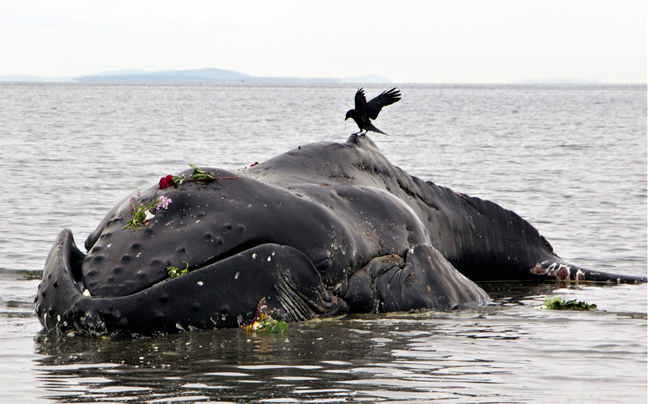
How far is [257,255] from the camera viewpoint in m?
6.90

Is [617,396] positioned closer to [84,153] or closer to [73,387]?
[73,387]

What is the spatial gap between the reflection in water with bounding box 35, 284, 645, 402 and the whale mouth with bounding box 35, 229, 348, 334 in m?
0.13

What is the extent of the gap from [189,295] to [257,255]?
0.65m

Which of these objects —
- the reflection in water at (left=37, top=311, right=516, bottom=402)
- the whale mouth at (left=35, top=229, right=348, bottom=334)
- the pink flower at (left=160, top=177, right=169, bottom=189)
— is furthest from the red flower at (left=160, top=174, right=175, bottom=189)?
the reflection in water at (left=37, top=311, right=516, bottom=402)

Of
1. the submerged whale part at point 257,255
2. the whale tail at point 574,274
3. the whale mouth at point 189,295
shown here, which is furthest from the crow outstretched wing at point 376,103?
the whale tail at point 574,274

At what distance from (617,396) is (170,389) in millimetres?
2721

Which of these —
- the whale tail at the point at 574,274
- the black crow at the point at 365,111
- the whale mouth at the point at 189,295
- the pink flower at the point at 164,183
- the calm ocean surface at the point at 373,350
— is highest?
the black crow at the point at 365,111

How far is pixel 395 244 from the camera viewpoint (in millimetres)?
8180

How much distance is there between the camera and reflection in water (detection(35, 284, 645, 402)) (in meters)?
5.18

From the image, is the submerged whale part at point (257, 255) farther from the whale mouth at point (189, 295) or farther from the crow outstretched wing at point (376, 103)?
the crow outstretched wing at point (376, 103)

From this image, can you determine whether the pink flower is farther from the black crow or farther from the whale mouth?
the black crow

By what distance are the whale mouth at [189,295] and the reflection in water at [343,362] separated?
13 centimetres

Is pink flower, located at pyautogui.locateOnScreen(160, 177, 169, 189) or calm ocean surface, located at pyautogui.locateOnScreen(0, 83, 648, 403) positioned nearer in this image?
calm ocean surface, located at pyautogui.locateOnScreen(0, 83, 648, 403)

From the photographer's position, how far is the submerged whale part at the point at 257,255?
21.4 feet
